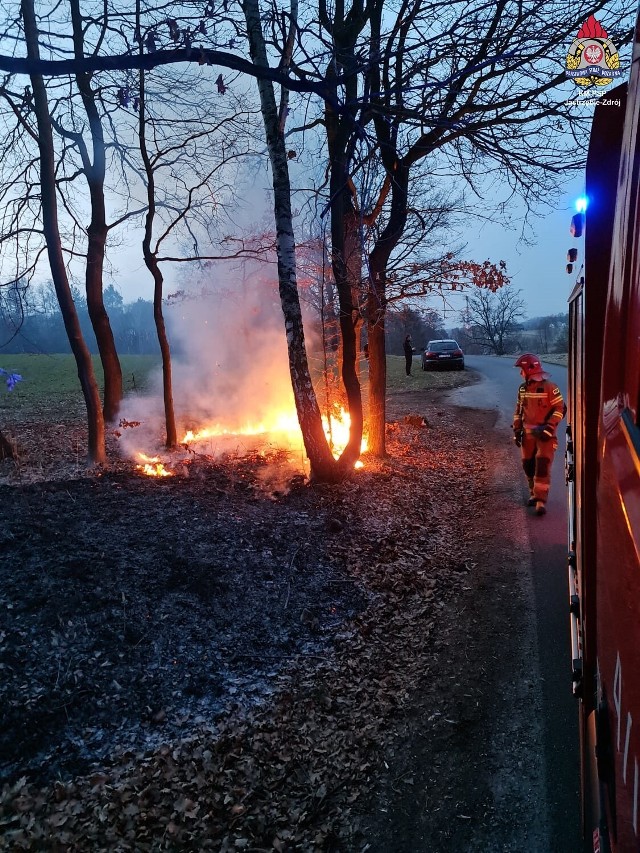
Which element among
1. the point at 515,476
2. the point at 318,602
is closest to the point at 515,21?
the point at 515,476

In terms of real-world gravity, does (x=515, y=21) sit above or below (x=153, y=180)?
above

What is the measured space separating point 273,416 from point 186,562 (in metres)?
9.55

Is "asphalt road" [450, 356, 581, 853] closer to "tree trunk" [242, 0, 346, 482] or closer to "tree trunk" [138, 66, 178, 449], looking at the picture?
"tree trunk" [242, 0, 346, 482]

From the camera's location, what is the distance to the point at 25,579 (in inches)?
194

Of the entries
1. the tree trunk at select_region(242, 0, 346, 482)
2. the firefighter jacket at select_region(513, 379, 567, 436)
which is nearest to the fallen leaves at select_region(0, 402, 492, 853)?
the tree trunk at select_region(242, 0, 346, 482)

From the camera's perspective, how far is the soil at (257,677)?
3105 millimetres

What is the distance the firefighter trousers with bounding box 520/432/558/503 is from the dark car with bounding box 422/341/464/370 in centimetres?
2245

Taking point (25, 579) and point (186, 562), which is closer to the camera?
point (25, 579)

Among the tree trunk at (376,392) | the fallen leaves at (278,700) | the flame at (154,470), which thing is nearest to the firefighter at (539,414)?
the fallen leaves at (278,700)

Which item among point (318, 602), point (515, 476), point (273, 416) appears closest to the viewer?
point (318, 602)

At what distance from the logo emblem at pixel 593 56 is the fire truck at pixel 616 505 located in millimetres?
6913

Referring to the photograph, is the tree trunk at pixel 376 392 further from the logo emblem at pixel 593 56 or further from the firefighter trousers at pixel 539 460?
the logo emblem at pixel 593 56

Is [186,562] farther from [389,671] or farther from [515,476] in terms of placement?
[515,476]

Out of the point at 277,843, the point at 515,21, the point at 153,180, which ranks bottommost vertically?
the point at 277,843
